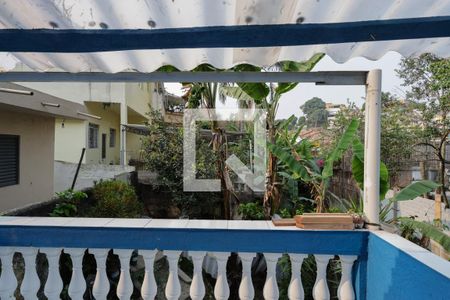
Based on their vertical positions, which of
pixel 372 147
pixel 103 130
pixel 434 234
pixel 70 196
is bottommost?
pixel 434 234

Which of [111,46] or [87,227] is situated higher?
[111,46]

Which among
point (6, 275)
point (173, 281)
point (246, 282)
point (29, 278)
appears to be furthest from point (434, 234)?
point (6, 275)

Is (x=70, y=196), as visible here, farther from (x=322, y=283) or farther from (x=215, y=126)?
(x=322, y=283)

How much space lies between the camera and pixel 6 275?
2.04 m

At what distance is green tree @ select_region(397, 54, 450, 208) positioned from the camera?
8.37m

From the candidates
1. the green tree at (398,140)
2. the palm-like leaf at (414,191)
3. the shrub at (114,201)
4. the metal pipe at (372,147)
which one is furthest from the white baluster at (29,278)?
the green tree at (398,140)

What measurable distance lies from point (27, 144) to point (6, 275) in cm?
643

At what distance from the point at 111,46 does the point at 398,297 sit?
183 cm

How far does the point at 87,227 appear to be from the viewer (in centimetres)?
202

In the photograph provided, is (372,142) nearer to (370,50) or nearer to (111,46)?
(370,50)

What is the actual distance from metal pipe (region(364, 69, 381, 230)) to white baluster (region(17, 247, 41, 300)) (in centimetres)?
219

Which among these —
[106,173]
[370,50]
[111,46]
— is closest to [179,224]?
[111,46]

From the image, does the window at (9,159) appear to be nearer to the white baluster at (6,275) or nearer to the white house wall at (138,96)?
the white baluster at (6,275)

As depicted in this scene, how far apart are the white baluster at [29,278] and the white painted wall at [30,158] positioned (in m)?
5.39
